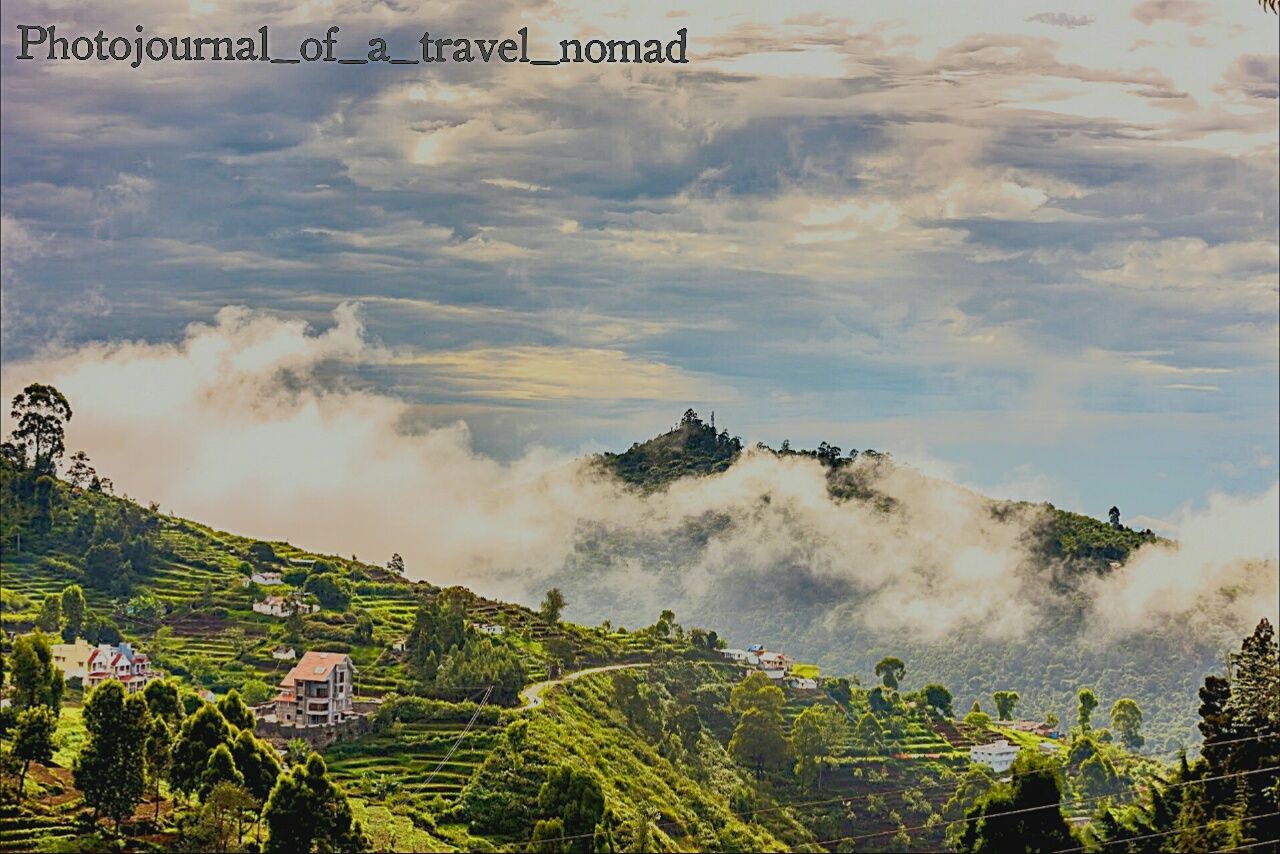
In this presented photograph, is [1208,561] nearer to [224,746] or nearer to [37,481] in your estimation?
[37,481]

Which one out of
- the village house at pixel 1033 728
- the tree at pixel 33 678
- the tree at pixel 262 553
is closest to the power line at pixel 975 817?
the village house at pixel 1033 728

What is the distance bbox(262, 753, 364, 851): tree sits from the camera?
56.4 ft

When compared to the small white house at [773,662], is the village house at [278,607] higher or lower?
higher

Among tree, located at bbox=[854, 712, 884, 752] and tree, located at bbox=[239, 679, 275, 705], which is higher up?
tree, located at bbox=[239, 679, 275, 705]

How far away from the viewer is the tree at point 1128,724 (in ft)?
113

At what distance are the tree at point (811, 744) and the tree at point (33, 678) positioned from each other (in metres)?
13.1

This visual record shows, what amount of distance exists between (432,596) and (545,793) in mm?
11430

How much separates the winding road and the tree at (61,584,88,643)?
8.09m

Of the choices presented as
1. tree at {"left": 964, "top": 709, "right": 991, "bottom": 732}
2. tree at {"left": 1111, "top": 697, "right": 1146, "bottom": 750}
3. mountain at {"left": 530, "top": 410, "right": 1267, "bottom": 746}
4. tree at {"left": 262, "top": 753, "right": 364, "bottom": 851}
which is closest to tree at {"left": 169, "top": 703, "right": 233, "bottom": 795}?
tree at {"left": 262, "top": 753, "right": 364, "bottom": 851}

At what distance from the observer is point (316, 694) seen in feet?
78.2

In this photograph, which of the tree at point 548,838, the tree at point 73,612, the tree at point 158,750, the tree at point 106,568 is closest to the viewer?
the tree at point 158,750

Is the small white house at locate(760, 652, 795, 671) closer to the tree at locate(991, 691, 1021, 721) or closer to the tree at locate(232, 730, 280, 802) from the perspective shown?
the tree at locate(991, 691, 1021, 721)

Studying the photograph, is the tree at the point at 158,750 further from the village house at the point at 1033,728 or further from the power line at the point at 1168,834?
the village house at the point at 1033,728

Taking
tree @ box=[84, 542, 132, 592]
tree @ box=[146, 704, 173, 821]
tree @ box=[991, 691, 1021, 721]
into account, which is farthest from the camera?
tree @ box=[991, 691, 1021, 721]
